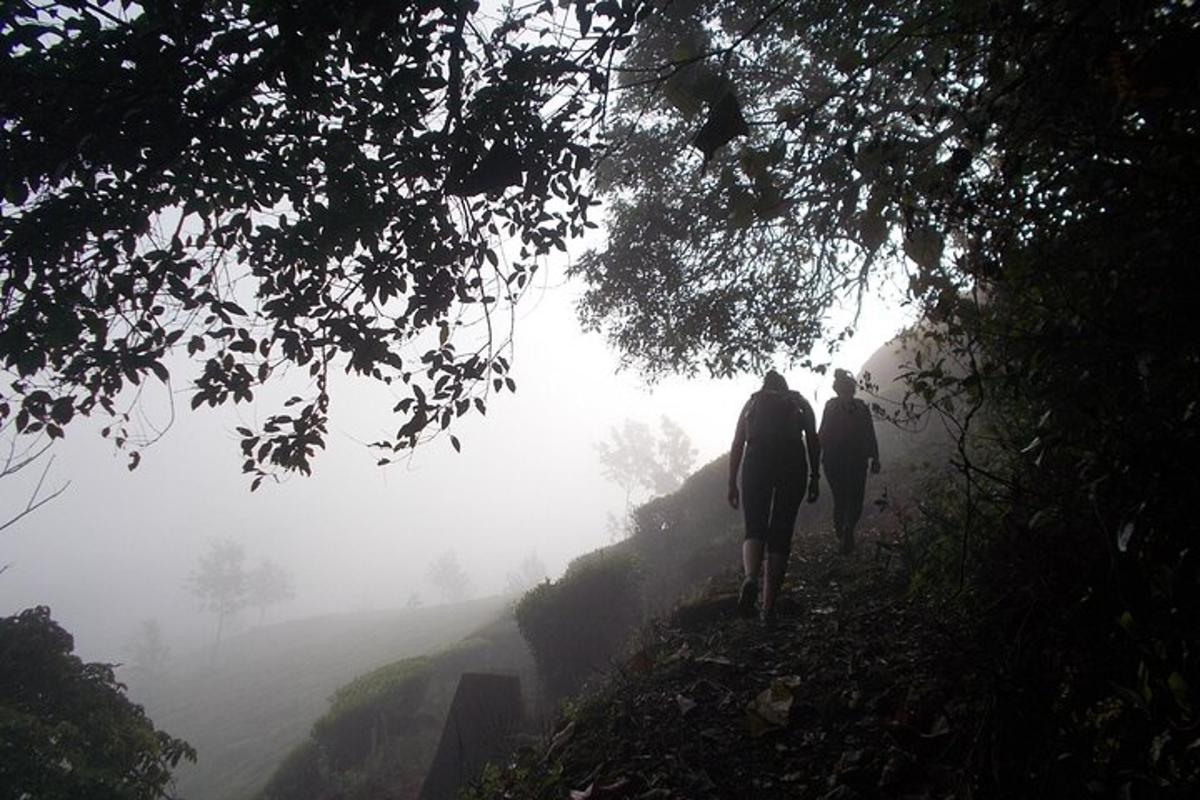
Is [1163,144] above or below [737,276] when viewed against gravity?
below

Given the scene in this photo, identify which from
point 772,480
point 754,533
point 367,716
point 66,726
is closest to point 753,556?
point 754,533

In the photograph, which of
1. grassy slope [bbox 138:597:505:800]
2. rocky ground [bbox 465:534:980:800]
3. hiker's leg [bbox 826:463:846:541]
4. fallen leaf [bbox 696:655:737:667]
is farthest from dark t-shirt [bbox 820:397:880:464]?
grassy slope [bbox 138:597:505:800]

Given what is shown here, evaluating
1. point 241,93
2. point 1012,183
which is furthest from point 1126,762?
point 241,93

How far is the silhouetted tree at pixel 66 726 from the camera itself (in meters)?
6.89

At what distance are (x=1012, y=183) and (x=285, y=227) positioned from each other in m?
4.05

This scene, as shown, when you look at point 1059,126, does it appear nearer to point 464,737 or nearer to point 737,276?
point 737,276

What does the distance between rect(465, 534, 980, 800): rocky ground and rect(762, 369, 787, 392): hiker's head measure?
1.94 metres

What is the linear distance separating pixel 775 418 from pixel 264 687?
50713 mm

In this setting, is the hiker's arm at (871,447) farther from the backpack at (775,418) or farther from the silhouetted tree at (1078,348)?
the silhouetted tree at (1078,348)

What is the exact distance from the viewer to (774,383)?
560 cm

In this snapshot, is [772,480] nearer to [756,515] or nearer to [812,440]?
[756,515]

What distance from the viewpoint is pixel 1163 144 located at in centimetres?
171

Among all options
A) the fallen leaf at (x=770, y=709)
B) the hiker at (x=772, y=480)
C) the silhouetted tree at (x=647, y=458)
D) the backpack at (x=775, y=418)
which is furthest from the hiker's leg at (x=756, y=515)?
the silhouetted tree at (x=647, y=458)

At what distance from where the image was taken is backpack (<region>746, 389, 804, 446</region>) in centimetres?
522
